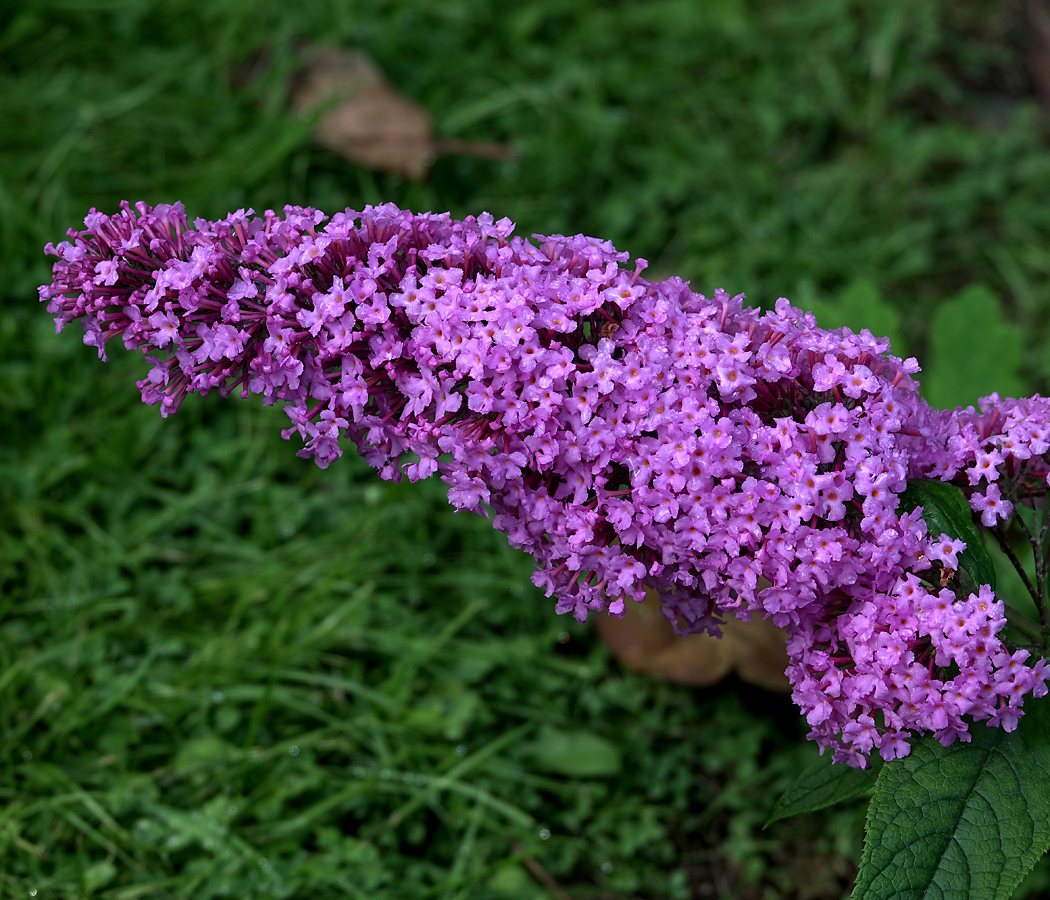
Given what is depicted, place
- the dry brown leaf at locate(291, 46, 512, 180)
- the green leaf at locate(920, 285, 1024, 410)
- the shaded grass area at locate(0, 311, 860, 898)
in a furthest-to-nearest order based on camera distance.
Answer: the dry brown leaf at locate(291, 46, 512, 180) → the green leaf at locate(920, 285, 1024, 410) → the shaded grass area at locate(0, 311, 860, 898)

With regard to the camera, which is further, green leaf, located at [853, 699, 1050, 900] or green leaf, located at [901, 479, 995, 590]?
green leaf, located at [901, 479, 995, 590]

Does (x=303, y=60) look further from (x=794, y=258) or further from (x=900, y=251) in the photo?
(x=900, y=251)

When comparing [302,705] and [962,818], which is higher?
[962,818]

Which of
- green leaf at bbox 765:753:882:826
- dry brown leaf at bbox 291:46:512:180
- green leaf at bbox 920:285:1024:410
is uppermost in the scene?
dry brown leaf at bbox 291:46:512:180

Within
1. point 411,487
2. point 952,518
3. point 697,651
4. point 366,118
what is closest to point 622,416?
point 952,518

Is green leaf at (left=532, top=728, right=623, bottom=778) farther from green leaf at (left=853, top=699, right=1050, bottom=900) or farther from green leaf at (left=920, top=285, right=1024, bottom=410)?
green leaf at (left=920, top=285, right=1024, bottom=410)

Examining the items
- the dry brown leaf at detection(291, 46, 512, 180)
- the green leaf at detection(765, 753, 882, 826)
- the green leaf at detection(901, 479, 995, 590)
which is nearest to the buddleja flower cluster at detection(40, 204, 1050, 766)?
the green leaf at detection(901, 479, 995, 590)

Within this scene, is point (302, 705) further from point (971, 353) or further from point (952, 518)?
point (971, 353)

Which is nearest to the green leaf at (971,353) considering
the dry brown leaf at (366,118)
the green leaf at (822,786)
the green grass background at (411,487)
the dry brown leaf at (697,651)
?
the green grass background at (411,487)
